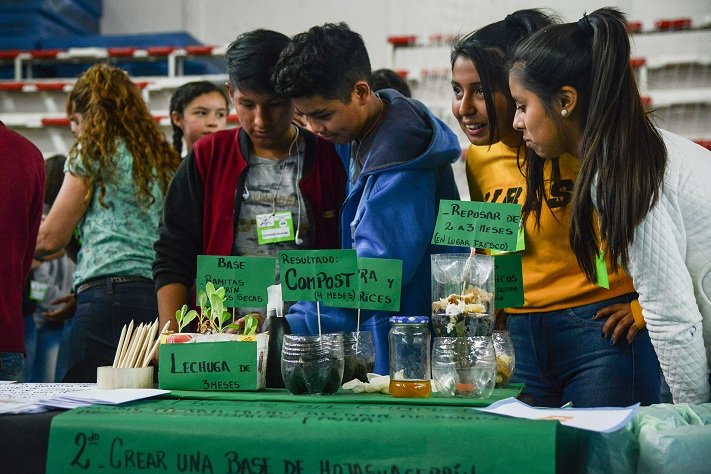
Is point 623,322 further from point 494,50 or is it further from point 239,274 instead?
point 239,274

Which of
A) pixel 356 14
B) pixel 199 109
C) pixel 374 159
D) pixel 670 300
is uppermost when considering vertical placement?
pixel 356 14

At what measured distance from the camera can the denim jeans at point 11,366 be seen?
6.68ft

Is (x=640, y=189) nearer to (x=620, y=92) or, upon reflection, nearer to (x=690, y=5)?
(x=620, y=92)

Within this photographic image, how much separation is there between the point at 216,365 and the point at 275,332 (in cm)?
13

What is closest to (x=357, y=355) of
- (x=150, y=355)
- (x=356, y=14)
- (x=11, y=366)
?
(x=150, y=355)

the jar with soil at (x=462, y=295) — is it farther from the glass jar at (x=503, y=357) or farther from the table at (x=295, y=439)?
the table at (x=295, y=439)

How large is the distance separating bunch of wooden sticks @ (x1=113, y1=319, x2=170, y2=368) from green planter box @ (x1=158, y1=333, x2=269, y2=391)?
0.34ft

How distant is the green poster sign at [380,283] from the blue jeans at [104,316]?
43.6 inches

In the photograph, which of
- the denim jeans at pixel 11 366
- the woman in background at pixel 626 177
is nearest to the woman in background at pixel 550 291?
the woman in background at pixel 626 177

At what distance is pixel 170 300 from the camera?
1.94m

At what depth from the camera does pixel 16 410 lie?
1.32 m

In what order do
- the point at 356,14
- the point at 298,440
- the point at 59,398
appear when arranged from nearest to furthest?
1. the point at 298,440
2. the point at 59,398
3. the point at 356,14

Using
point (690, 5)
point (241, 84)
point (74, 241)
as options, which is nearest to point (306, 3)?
point (690, 5)

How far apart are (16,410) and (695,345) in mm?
1058
